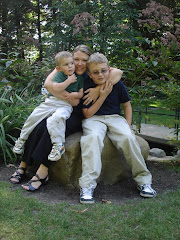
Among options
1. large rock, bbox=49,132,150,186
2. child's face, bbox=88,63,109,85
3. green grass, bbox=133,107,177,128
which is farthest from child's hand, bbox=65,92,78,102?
green grass, bbox=133,107,177,128

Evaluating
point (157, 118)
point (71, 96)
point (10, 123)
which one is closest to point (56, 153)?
point (71, 96)

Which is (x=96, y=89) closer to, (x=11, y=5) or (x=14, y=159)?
(x=14, y=159)

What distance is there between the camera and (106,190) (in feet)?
9.84

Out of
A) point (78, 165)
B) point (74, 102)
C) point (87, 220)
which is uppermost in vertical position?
point (74, 102)

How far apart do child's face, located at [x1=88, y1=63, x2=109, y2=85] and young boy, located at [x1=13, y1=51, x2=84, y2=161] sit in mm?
176

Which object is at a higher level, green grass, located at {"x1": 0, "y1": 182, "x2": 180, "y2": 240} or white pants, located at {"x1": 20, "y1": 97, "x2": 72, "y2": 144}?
white pants, located at {"x1": 20, "y1": 97, "x2": 72, "y2": 144}

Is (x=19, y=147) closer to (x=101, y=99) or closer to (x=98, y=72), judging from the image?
(x=101, y=99)

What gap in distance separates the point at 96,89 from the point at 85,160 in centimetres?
80

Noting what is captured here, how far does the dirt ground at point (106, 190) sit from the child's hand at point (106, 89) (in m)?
0.99

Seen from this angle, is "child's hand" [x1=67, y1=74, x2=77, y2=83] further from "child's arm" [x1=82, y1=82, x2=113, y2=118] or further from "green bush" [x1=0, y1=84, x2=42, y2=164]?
"green bush" [x1=0, y1=84, x2=42, y2=164]

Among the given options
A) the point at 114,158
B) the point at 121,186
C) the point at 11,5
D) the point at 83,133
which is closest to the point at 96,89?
the point at 83,133

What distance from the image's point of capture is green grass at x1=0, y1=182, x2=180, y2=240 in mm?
2025

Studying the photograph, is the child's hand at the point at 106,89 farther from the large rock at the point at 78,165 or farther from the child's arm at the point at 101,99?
the large rock at the point at 78,165

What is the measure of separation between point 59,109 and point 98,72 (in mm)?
562
